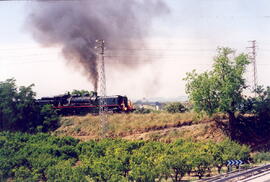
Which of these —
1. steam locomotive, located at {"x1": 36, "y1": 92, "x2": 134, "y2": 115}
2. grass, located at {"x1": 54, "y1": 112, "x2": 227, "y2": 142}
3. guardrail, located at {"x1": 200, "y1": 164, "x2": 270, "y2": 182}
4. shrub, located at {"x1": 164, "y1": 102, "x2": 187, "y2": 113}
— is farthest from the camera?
shrub, located at {"x1": 164, "y1": 102, "x2": 187, "y2": 113}

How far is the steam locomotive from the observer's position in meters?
53.6

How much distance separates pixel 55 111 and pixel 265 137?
31930 mm

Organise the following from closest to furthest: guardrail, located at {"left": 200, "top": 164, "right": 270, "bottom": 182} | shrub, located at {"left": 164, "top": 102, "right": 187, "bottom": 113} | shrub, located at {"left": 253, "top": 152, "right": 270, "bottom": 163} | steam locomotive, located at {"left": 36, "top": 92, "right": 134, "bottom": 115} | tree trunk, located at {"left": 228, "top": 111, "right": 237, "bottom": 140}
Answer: guardrail, located at {"left": 200, "top": 164, "right": 270, "bottom": 182} < shrub, located at {"left": 253, "top": 152, "right": 270, "bottom": 163} < tree trunk, located at {"left": 228, "top": 111, "right": 237, "bottom": 140} < steam locomotive, located at {"left": 36, "top": 92, "right": 134, "bottom": 115} < shrub, located at {"left": 164, "top": 102, "right": 187, "bottom": 113}

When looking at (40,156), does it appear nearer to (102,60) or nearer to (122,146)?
(122,146)

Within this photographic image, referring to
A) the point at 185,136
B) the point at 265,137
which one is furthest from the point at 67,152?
the point at 265,137

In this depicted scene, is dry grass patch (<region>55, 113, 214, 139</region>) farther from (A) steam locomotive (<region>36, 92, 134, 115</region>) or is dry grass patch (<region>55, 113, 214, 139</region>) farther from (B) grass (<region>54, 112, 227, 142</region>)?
(A) steam locomotive (<region>36, 92, 134, 115</region>)

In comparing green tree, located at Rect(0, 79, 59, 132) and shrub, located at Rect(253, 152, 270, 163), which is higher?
green tree, located at Rect(0, 79, 59, 132)

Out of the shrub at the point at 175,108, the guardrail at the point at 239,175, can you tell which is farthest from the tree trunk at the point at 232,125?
the shrub at the point at 175,108

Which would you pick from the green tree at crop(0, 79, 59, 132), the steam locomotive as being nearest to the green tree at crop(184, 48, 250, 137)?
the steam locomotive

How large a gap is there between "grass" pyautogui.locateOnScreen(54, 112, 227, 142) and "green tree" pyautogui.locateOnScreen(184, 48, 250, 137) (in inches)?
139

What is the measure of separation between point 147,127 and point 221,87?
11.9 m

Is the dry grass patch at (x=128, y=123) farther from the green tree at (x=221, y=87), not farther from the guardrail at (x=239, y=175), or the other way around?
the guardrail at (x=239, y=175)

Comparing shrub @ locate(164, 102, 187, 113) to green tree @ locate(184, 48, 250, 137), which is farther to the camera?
shrub @ locate(164, 102, 187, 113)

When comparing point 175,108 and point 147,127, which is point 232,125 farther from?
point 175,108
